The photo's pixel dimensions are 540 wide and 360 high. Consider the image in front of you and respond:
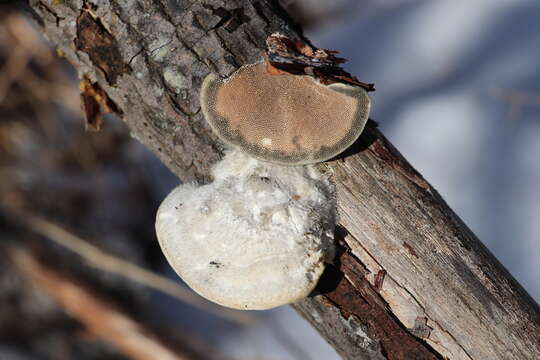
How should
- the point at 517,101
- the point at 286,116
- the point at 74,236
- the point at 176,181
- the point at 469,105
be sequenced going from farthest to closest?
the point at 176,181 → the point at 74,236 → the point at 469,105 → the point at 517,101 → the point at 286,116

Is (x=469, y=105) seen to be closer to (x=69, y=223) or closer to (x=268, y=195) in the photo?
(x=268, y=195)

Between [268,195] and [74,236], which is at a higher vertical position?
[268,195]

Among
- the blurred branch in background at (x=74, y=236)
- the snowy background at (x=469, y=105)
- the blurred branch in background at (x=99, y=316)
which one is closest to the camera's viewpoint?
the snowy background at (x=469, y=105)

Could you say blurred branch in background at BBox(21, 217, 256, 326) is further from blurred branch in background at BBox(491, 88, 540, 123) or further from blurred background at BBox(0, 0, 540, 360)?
blurred branch in background at BBox(491, 88, 540, 123)

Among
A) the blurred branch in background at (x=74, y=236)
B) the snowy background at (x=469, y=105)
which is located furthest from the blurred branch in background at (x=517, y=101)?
the blurred branch in background at (x=74, y=236)

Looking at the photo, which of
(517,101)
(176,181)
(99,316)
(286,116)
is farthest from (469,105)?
(99,316)

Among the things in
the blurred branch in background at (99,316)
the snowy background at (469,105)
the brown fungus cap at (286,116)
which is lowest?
the blurred branch in background at (99,316)

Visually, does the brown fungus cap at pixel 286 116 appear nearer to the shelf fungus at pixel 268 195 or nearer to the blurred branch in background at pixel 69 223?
the shelf fungus at pixel 268 195

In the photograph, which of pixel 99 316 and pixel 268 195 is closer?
pixel 268 195
